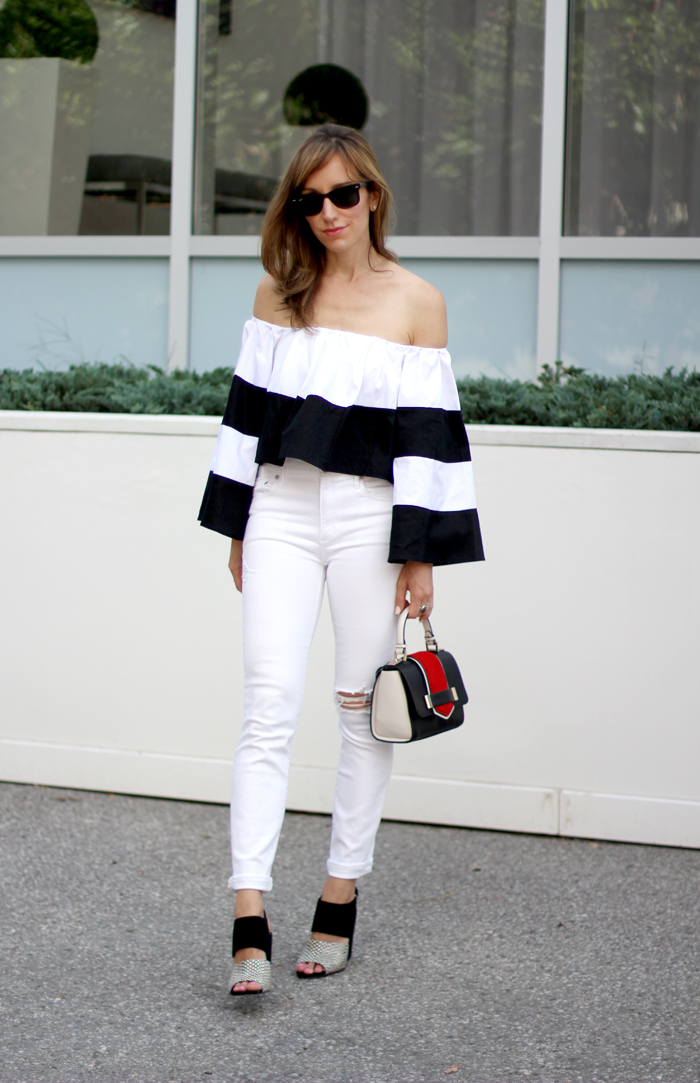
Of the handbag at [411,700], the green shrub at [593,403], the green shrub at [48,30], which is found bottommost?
the handbag at [411,700]

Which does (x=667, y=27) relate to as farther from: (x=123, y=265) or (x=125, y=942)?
(x=125, y=942)

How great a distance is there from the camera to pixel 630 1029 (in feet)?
8.60

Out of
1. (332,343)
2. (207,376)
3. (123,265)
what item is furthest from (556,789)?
(123,265)

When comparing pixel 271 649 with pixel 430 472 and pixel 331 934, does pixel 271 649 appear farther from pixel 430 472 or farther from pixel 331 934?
pixel 331 934

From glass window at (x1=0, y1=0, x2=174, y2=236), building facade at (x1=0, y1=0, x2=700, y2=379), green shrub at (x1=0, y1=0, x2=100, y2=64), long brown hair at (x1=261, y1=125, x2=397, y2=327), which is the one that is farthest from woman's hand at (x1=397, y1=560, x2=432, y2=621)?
green shrub at (x1=0, y1=0, x2=100, y2=64)

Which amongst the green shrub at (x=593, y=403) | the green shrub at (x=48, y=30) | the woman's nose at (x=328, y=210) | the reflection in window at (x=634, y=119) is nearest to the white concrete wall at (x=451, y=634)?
the green shrub at (x=593, y=403)

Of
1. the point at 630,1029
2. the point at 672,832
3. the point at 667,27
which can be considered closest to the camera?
the point at 630,1029

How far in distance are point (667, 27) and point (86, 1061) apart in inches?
224

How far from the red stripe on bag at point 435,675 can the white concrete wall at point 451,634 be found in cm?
119

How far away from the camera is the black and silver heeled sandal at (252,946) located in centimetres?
261

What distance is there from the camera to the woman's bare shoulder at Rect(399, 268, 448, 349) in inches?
110

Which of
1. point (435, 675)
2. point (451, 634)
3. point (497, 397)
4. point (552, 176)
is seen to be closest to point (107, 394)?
point (497, 397)

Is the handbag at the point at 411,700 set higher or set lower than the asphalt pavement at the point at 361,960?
higher

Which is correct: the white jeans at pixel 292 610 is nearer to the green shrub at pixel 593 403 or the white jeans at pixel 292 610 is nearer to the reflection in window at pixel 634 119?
the green shrub at pixel 593 403
